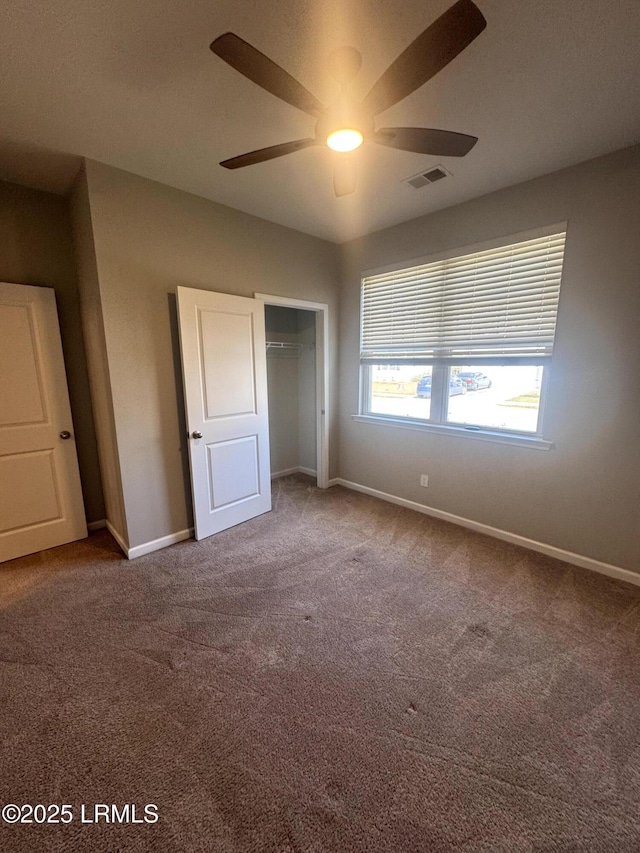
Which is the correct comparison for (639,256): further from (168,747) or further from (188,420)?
(168,747)

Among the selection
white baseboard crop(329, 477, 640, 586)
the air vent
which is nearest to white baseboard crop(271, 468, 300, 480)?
white baseboard crop(329, 477, 640, 586)

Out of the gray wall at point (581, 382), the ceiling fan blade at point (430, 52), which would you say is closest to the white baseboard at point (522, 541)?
the gray wall at point (581, 382)

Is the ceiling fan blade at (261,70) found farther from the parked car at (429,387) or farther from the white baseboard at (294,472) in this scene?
the white baseboard at (294,472)

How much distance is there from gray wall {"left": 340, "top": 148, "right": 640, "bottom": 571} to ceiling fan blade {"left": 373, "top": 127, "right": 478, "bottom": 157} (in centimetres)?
133

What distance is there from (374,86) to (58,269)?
2754 millimetres

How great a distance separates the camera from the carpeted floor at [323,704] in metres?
1.12

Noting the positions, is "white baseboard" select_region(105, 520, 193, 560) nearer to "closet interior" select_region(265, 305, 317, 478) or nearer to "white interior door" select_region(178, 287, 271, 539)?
"white interior door" select_region(178, 287, 271, 539)

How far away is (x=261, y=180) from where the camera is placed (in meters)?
2.42

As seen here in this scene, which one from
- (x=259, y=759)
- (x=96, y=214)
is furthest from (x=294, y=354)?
(x=259, y=759)

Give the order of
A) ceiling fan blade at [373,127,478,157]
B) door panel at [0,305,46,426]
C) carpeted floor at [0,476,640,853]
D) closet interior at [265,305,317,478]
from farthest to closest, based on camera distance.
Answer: closet interior at [265,305,317,478] → door panel at [0,305,46,426] → ceiling fan blade at [373,127,478,157] → carpeted floor at [0,476,640,853]

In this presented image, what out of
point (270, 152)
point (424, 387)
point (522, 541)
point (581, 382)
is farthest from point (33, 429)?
point (581, 382)

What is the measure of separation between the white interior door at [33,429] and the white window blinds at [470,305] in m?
2.87

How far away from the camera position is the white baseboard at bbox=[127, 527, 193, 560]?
2.64 m

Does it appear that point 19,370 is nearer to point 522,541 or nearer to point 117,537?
point 117,537
